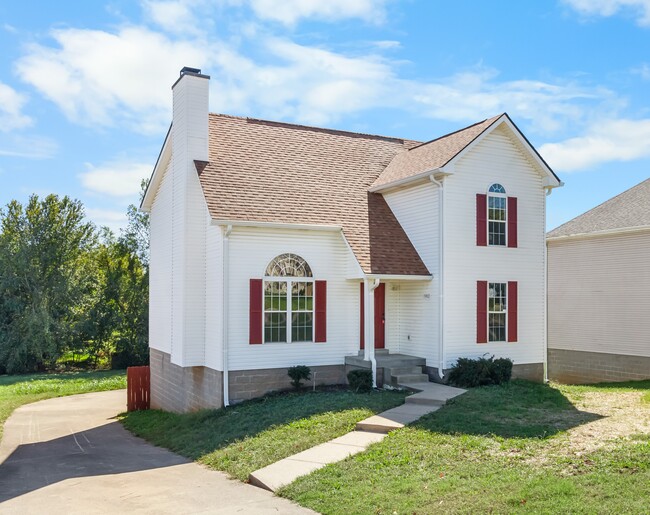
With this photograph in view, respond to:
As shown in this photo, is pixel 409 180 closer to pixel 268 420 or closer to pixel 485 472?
pixel 268 420

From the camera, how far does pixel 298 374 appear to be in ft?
51.8

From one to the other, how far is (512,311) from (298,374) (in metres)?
6.33

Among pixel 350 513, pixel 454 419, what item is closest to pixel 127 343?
pixel 454 419

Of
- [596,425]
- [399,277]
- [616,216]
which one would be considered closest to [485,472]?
[596,425]

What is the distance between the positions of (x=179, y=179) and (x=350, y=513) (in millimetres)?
12193

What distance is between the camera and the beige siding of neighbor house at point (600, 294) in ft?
66.3

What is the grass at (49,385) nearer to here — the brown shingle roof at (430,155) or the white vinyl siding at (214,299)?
the white vinyl siding at (214,299)

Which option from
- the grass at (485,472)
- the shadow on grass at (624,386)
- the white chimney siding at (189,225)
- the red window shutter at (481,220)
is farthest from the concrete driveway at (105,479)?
the shadow on grass at (624,386)

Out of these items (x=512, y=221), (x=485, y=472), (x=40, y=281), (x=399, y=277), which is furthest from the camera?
(x=40, y=281)

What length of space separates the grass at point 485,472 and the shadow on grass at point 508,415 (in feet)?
0.06

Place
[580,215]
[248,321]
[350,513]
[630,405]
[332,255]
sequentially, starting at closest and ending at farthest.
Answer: [350,513] < [630,405] < [248,321] < [332,255] < [580,215]

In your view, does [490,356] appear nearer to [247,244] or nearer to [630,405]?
[630,405]

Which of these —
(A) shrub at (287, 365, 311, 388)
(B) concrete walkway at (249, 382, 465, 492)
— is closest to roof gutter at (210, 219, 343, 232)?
(A) shrub at (287, 365, 311, 388)

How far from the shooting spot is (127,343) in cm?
3631
